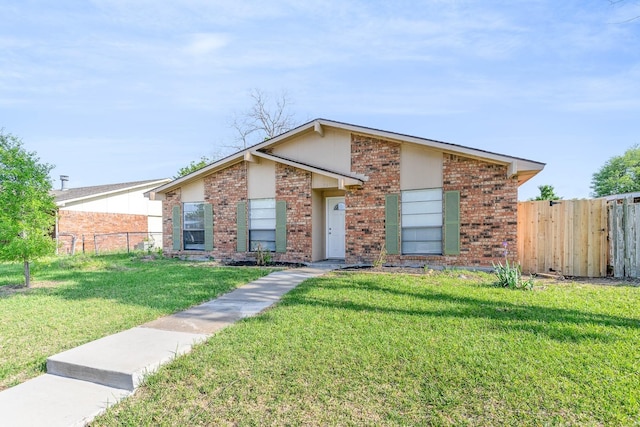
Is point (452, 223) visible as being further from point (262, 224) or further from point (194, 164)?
point (194, 164)

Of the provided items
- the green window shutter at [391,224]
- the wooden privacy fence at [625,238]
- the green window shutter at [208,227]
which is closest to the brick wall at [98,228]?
the green window shutter at [208,227]

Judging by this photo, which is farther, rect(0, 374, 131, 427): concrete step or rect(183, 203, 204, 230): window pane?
rect(183, 203, 204, 230): window pane

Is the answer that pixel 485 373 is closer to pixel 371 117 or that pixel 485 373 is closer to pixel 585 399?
pixel 585 399

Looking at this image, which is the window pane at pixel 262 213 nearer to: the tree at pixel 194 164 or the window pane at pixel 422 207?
the window pane at pixel 422 207

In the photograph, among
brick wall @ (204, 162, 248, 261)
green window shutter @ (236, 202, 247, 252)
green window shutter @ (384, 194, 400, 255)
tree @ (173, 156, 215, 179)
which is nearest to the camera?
green window shutter @ (384, 194, 400, 255)

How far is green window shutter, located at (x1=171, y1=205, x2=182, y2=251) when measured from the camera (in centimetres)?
1343

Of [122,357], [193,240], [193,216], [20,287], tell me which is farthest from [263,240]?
[122,357]

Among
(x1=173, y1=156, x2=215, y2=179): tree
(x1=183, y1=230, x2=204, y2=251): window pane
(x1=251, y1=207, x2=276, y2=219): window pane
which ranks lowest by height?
(x1=183, y1=230, x2=204, y2=251): window pane

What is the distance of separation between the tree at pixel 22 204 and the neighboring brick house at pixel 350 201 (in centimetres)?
521

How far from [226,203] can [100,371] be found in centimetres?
943

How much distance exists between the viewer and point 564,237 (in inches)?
352

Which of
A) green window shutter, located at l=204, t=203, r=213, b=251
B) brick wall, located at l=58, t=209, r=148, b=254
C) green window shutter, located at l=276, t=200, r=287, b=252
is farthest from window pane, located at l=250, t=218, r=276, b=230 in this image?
brick wall, located at l=58, t=209, r=148, b=254

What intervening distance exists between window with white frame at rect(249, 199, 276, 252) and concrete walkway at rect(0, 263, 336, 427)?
6.48 metres

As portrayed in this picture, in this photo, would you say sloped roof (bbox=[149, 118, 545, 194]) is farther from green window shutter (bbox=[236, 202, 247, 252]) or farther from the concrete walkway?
the concrete walkway
